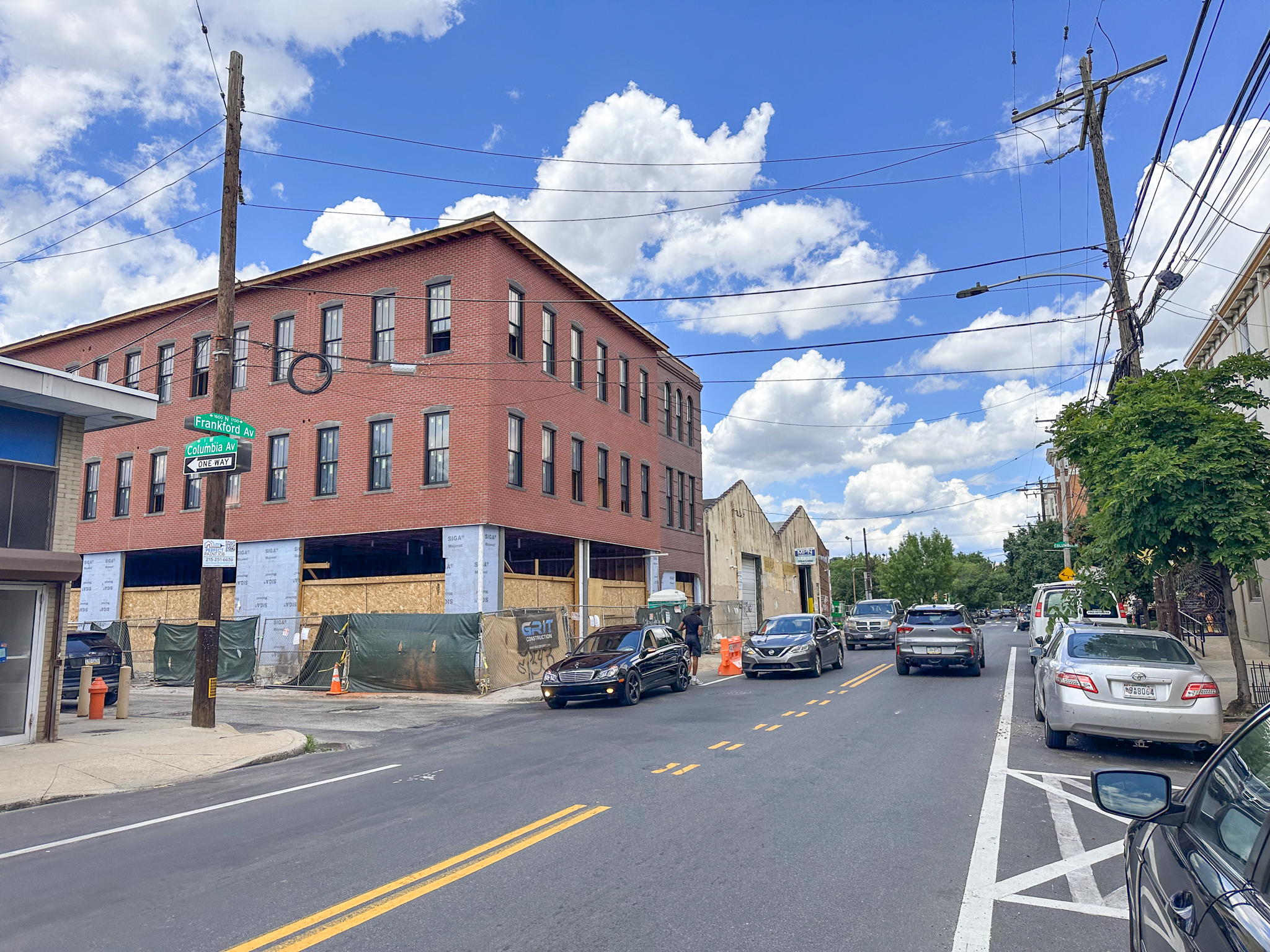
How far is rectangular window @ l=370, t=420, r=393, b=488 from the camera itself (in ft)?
81.8

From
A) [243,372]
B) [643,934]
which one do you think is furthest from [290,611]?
[643,934]

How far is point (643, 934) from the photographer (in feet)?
15.9

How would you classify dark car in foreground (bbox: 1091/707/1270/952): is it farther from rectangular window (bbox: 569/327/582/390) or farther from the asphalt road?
rectangular window (bbox: 569/327/582/390)

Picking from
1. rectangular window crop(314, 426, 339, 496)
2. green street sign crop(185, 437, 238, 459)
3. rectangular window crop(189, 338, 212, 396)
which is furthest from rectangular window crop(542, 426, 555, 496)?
green street sign crop(185, 437, 238, 459)

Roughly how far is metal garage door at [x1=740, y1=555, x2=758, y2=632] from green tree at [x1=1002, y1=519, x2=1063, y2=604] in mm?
22756

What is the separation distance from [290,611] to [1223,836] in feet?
85.8

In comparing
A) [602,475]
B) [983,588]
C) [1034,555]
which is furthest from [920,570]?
[602,475]

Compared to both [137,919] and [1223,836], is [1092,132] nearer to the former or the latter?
[1223,836]

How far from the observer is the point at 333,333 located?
1029 inches

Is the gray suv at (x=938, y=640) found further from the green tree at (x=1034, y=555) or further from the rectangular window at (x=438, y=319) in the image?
the green tree at (x=1034, y=555)

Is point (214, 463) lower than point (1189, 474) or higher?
higher

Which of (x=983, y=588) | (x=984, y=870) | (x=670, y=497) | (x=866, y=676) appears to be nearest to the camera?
(x=984, y=870)

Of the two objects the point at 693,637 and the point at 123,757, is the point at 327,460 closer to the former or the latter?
the point at 693,637

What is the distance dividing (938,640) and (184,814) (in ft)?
57.0
